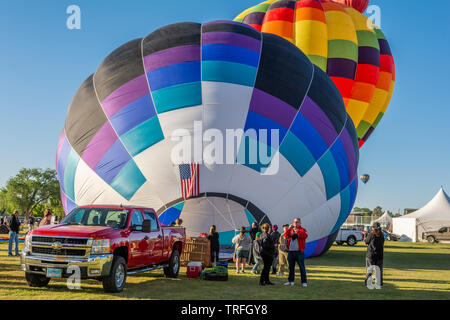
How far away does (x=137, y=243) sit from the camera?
9234 mm

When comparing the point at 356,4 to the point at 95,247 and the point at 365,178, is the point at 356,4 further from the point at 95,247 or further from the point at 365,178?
the point at 95,247

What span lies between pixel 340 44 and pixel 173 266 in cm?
1414

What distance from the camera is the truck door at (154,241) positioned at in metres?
9.87

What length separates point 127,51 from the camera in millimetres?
15148

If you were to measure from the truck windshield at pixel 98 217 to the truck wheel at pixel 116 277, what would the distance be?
76cm

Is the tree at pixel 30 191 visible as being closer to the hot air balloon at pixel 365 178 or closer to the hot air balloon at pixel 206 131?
the hot air balloon at pixel 365 178

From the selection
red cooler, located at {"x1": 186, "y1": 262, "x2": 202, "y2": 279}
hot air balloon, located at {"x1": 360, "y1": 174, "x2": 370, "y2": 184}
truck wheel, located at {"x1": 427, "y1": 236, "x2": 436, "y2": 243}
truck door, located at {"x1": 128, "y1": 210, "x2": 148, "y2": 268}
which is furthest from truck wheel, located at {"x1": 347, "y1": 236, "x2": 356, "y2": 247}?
truck door, located at {"x1": 128, "y1": 210, "x2": 148, "y2": 268}

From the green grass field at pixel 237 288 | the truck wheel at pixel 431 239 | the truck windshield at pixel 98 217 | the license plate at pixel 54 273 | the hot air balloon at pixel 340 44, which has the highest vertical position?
the hot air balloon at pixel 340 44

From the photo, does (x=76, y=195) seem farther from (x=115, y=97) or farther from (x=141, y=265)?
(x=141, y=265)

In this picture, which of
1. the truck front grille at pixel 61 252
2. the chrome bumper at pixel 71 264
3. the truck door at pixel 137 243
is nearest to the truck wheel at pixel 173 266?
the truck door at pixel 137 243

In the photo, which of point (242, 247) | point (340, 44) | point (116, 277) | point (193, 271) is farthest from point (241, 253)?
point (340, 44)

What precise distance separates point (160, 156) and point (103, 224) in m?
4.40

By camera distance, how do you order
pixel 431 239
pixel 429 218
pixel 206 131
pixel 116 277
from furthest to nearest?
pixel 429 218, pixel 431 239, pixel 206 131, pixel 116 277
